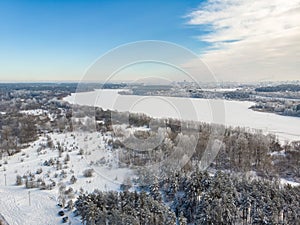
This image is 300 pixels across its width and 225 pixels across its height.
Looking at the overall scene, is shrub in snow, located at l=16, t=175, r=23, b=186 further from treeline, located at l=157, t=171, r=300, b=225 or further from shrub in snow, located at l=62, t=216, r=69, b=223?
treeline, located at l=157, t=171, r=300, b=225

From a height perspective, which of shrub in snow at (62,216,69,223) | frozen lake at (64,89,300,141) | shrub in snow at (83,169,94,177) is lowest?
shrub in snow at (62,216,69,223)

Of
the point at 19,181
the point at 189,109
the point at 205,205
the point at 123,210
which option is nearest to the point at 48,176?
the point at 19,181

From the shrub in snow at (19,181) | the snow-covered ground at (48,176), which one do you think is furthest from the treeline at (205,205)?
the shrub in snow at (19,181)

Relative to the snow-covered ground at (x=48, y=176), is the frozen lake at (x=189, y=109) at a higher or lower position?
higher

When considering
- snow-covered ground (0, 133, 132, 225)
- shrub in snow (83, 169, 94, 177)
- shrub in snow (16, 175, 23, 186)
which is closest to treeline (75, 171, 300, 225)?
snow-covered ground (0, 133, 132, 225)

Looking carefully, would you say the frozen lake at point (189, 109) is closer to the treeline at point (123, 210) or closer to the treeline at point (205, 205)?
the treeline at point (205, 205)

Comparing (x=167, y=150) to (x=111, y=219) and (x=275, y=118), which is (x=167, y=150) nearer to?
(x=111, y=219)
